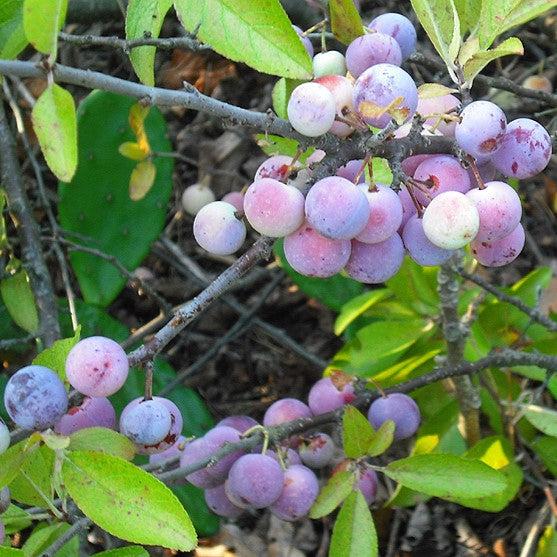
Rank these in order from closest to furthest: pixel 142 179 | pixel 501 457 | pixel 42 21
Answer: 1. pixel 42 21
2. pixel 501 457
3. pixel 142 179

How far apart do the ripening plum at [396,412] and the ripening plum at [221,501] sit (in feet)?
0.78

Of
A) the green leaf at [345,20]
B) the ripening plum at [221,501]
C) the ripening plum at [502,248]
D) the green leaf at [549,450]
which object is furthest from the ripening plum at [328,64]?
the green leaf at [549,450]

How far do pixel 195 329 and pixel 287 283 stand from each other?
0.82 feet

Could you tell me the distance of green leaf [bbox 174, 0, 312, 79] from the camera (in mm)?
744

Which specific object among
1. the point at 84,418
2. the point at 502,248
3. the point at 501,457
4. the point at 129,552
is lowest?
the point at 501,457

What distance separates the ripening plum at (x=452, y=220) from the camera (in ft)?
2.28

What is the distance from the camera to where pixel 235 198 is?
1552 mm

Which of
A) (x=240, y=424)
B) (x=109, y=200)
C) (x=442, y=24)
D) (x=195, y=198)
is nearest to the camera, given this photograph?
(x=442, y=24)

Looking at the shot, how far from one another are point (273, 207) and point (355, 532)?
1.72 ft

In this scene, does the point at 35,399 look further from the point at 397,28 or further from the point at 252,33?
the point at 397,28

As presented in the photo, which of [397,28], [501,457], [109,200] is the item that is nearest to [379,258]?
[397,28]

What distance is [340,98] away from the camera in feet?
2.59

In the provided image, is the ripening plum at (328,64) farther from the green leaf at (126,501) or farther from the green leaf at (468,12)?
the green leaf at (126,501)

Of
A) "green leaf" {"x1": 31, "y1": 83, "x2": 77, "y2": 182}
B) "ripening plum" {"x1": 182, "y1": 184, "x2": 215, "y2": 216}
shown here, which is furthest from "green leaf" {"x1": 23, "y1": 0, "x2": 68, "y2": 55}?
"ripening plum" {"x1": 182, "y1": 184, "x2": 215, "y2": 216}
